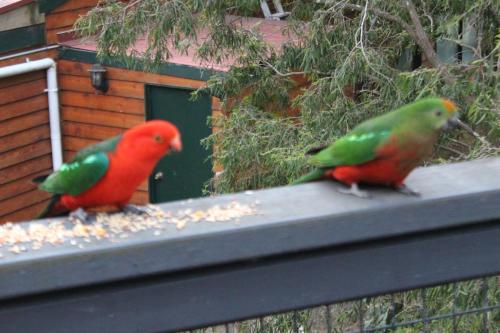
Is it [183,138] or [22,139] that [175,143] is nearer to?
[183,138]

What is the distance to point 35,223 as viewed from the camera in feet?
4.42

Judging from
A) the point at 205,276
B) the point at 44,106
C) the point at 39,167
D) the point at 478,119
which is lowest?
the point at 39,167

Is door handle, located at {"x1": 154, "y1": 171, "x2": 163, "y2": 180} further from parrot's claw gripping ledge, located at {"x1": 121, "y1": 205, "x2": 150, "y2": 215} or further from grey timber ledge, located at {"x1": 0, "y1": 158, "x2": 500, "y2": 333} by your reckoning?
grey timber ledge, located at {"x1": 0, "y1": 158, "x2": 500, "y2": 333}

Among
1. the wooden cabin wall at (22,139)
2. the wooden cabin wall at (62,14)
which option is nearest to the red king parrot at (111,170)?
the wooden cabin wall at (22,139)

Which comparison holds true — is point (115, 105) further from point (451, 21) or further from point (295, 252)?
point (295, 252)

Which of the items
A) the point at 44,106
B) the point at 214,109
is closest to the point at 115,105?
the point at 44,106

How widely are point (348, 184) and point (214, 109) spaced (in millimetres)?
5767

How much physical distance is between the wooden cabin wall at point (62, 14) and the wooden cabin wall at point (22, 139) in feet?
0.66

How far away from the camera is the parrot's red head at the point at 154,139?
1523mm

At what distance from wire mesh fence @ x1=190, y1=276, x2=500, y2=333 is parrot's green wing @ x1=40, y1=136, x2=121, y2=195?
15.0 inches

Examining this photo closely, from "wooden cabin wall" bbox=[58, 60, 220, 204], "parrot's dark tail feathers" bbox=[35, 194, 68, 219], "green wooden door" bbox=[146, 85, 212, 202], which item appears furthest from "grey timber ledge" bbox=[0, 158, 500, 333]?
"wooden cabin wall" bbox=[58, 60, 220, 204]

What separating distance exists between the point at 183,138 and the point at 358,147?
6246 mm

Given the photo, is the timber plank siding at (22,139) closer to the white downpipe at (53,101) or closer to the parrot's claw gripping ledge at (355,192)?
the white downpipe at (53,101)

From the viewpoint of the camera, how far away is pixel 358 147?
177 centimetres
